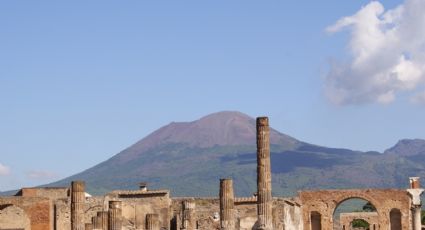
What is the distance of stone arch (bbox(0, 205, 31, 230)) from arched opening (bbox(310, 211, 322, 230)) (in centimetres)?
1639

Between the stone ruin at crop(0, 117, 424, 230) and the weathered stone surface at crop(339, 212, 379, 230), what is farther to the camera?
the weathered stone surface at crop(339, 212, 379, 230)

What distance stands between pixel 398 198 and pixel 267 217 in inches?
766

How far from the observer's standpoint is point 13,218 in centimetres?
4112

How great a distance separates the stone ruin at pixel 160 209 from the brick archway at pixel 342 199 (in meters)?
0.33

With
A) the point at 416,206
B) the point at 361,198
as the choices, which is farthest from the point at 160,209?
the point at 361,198

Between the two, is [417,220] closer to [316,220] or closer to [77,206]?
[316,220]

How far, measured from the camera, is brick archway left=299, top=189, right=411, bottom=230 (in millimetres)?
50906

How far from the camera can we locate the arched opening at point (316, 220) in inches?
2036

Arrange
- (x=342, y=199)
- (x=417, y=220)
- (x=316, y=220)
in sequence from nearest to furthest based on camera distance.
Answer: (x=417, y=220)
(x=342, y=199)
(x=316, y=220)

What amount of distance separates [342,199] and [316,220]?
Answer: 175cm

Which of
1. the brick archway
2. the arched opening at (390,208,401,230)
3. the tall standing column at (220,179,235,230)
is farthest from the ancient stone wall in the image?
the arched opening at (390,208,401,230)

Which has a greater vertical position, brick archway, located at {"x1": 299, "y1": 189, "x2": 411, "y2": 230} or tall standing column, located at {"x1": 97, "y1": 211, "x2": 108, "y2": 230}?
brick archway, located at {"x1": 299, "y1": 189, "x2": 411, "y2": 230}

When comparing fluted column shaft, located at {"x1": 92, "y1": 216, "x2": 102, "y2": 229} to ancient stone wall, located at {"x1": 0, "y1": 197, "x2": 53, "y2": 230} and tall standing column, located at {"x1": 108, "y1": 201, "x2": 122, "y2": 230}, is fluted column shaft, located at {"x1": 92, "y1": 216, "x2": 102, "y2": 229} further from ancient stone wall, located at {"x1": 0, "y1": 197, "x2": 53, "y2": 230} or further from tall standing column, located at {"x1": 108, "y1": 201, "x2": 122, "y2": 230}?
ancient stone wall, located at {"x1": 0, "y1": 197, "x2": 53, "y2": 230}

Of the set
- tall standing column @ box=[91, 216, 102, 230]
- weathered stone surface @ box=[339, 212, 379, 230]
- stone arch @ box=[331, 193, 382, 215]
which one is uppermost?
stone arch @ box=[331, 193, 382, 215]
